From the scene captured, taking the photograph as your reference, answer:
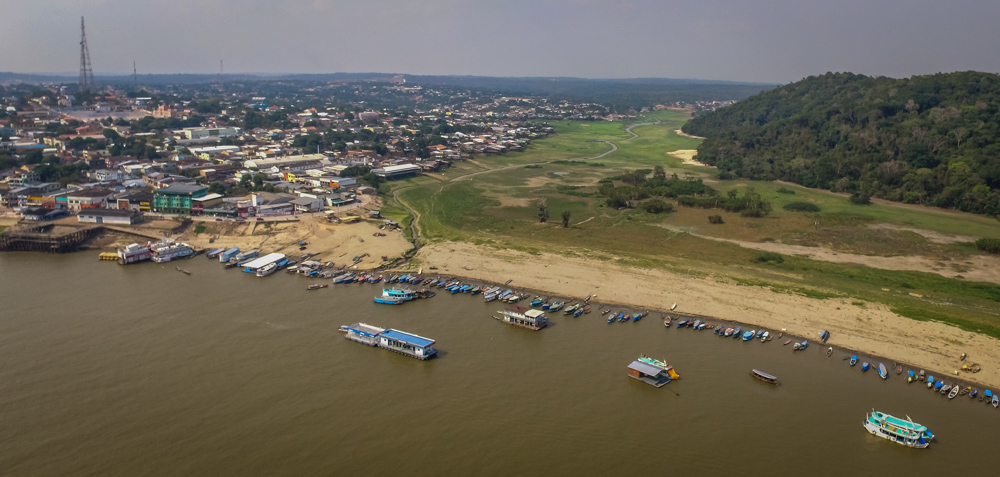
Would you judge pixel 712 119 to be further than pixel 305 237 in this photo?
Yes

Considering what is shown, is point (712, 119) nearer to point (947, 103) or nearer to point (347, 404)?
point (947, 103)

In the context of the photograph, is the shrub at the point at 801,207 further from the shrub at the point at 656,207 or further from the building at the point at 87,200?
the building at the point at 87,200

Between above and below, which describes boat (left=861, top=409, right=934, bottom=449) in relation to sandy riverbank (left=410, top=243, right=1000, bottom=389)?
below

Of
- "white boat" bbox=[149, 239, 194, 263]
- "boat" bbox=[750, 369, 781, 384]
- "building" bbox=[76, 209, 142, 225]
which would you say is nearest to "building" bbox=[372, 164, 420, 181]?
"building" bbox=[76, 209, 142, 225]

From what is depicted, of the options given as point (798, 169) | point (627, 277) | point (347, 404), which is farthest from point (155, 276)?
point (798, 169)

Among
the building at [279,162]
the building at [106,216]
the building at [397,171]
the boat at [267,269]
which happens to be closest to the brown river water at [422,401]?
the boat at [267,269]

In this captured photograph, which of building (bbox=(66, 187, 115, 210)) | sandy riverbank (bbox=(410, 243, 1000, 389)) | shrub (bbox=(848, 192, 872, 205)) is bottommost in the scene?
sandy riverbank (bbox=(410, 243, 1000, 389))

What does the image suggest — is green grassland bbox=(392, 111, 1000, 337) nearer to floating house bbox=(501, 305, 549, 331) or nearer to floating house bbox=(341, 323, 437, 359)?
floating house bbox=(501, 305, 549, 331)
